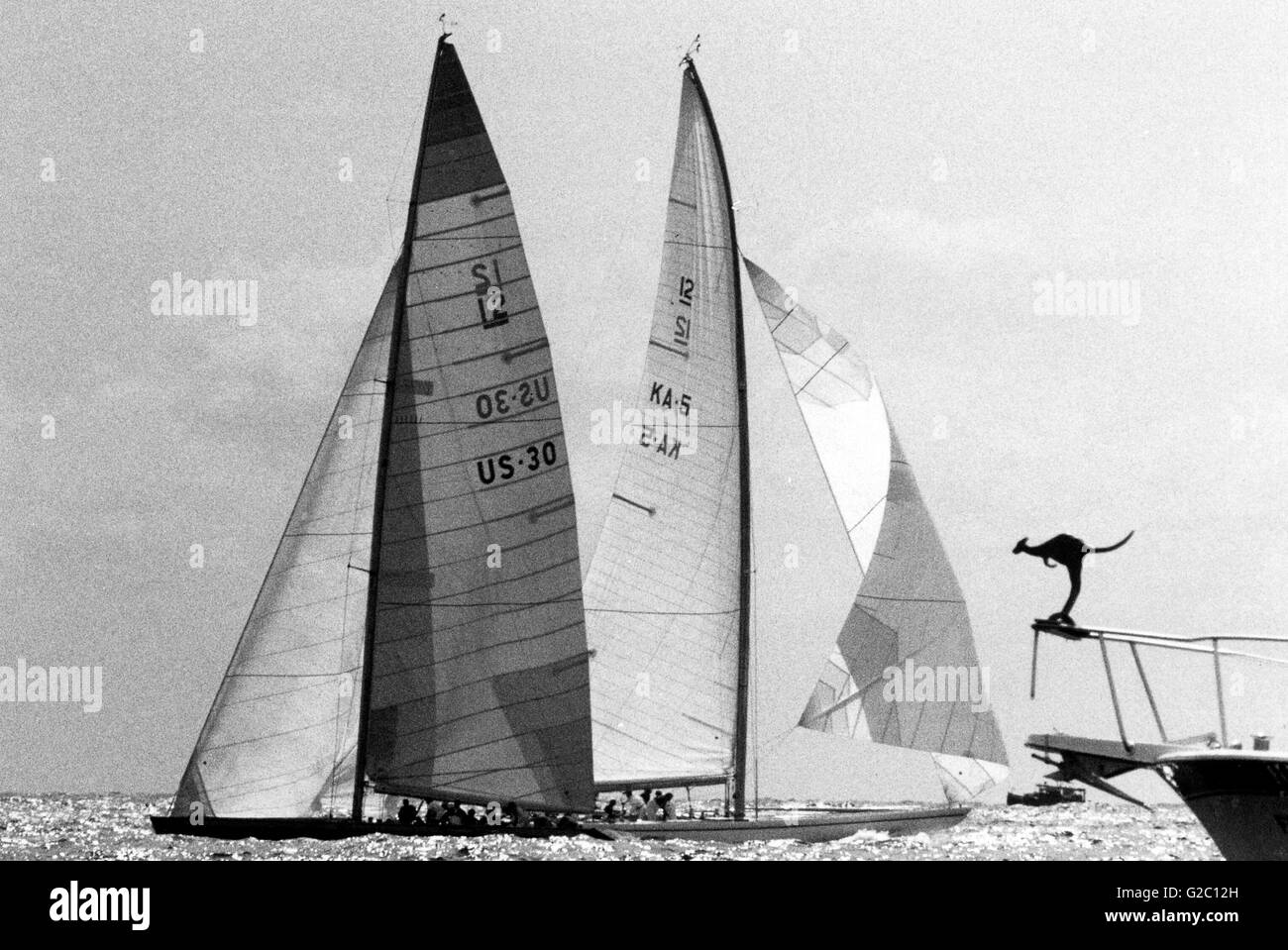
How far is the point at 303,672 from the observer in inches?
1253

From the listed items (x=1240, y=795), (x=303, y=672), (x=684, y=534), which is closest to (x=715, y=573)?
(x=684, y=534)

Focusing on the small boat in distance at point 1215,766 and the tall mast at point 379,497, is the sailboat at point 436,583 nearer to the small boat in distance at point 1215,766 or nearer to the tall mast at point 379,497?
the tall mast at point 379,497

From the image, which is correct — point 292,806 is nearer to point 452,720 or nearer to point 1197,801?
point 452,720

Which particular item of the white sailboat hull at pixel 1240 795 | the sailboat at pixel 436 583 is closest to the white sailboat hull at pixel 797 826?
the sailboat at pixel 436 583

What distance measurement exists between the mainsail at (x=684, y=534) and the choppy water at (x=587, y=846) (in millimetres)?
2793

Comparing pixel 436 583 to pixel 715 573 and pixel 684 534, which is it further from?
pixel 715 573

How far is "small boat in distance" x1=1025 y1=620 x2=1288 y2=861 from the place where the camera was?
74.8 feet

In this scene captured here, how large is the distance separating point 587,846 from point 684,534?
7.17 metres

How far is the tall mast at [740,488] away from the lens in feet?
126

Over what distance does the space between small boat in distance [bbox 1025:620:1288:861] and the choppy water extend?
1776 mm

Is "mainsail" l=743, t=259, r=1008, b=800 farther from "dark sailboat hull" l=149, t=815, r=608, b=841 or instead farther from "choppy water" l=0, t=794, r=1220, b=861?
"dark sailboat hull" l=149, t=815, r=608, b=841

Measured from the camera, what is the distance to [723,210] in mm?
38500
